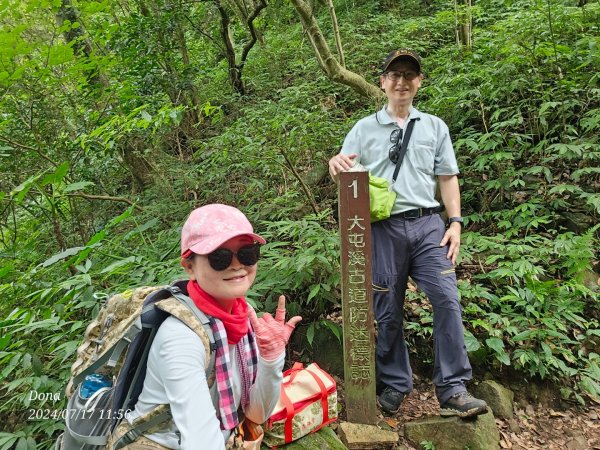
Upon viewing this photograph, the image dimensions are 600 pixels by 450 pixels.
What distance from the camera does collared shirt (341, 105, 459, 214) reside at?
298 centimetres

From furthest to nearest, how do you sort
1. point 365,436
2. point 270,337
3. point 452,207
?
A: point 452,207 → point 365,436 → point 270,337

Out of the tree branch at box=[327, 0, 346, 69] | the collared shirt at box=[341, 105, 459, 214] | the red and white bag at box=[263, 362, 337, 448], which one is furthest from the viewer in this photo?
the tree branch at box=[327, 0, 346, 69]

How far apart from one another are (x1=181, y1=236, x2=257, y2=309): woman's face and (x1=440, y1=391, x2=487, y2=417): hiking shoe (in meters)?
2.02

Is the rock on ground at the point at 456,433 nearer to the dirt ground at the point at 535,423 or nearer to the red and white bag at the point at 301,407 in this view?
the dirt ground at the point at 535,423

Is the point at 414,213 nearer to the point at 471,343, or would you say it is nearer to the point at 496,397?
Result: the point at 471,343

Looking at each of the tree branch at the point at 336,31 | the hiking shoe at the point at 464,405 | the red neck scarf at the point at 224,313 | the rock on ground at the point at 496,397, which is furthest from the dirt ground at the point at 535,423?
the tree branch at the point at 336,31

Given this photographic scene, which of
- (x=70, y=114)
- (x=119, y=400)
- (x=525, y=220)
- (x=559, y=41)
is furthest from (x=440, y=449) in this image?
(x=559, y=41)

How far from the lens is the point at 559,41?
20.0ft

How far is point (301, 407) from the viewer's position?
2725mm

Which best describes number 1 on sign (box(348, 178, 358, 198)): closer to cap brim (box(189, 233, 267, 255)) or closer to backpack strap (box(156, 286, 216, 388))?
cap brim (box(189, 233, 267, 255))

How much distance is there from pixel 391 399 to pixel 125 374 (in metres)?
2.28

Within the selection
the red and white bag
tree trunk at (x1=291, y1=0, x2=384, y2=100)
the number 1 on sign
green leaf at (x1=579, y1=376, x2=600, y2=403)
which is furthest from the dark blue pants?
tree trunk at (x1=291, y1=0, x2=384, y2=100)

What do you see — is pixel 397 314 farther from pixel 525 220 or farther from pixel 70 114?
pixel 70 114

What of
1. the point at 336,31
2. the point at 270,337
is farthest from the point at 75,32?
the point at 270,337
